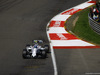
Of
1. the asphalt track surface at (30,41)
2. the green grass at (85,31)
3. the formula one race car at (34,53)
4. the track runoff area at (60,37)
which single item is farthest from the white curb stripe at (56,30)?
the formula one race car at (34,53)

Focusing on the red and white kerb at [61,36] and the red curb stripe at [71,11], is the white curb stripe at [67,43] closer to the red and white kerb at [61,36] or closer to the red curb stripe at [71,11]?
the red and white kerb at [61,36]

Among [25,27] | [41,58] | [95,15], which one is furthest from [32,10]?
[41,58]

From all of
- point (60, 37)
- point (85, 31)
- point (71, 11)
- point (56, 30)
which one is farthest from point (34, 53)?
point (71, 11)

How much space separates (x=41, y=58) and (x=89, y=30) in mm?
6477

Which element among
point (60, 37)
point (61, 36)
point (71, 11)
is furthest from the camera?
point (71, 11)

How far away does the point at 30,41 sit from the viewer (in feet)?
54.9

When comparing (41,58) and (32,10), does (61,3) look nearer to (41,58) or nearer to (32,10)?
(32,10)

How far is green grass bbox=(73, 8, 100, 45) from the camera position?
56.7ft

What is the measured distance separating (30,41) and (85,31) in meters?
4.78

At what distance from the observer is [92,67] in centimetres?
1304

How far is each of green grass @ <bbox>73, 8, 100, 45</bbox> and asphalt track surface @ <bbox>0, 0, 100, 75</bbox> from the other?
77.5 inches

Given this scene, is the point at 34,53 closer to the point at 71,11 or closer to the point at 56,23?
the point at 56,23

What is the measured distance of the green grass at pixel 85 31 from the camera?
17.3 meters

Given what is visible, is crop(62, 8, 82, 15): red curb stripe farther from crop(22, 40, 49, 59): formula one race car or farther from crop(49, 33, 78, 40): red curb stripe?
crop(22, 40, 49, 59): formula one race car
